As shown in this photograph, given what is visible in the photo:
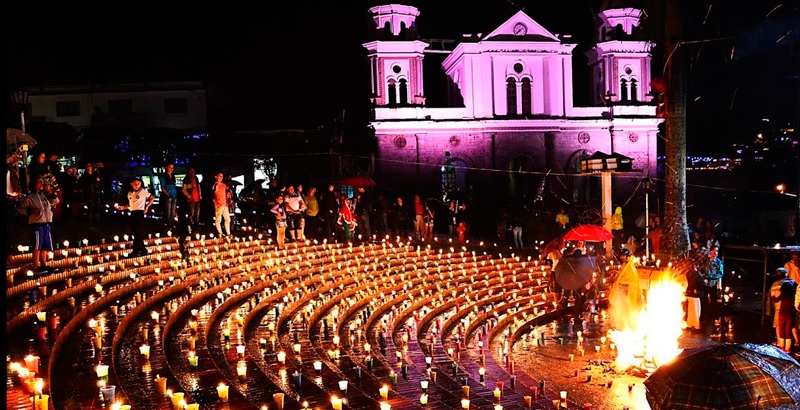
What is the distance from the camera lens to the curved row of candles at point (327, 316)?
8094mm

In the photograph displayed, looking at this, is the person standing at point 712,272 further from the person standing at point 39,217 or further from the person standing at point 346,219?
the person standing at point 39,217

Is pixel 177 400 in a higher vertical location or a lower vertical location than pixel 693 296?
higher

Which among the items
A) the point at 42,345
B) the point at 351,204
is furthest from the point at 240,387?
the point at 351,204

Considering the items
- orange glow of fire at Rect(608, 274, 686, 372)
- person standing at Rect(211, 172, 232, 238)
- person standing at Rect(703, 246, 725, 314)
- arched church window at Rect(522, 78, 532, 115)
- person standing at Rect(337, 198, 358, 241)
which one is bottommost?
orange glow of fire at Rect(608, 274, 686, 372)

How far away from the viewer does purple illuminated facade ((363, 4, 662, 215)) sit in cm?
3666

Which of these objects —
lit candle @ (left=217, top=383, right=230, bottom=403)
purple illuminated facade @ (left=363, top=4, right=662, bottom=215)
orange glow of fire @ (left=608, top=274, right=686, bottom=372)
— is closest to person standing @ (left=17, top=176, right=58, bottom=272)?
lit candle @ (left=217, top=383, right=230, bottom=403)

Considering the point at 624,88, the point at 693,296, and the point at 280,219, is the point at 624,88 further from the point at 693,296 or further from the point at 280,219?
the point at 693,296

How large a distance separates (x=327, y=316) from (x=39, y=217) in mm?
4739

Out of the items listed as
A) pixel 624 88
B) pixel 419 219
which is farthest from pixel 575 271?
pixel 624 88

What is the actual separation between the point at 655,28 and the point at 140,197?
15.3m

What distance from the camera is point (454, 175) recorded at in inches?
1501

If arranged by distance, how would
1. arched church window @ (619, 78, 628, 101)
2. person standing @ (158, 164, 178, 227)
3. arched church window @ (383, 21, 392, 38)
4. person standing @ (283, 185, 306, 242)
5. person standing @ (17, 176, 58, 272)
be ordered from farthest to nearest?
arched church window @ (619, 78, 628, 101)
arched church window @ (383, 21, 392, 38)
person standing @ (283, 185, 306, 242)
person standing @ (158, 164, 178, 227)
person standing @ (17, 176, 58, 272)

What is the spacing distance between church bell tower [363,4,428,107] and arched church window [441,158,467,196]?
12.0 ft

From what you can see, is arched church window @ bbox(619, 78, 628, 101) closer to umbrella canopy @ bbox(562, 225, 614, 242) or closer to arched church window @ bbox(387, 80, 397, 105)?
arched church window @ bbox(387, 80, 397, 105)
